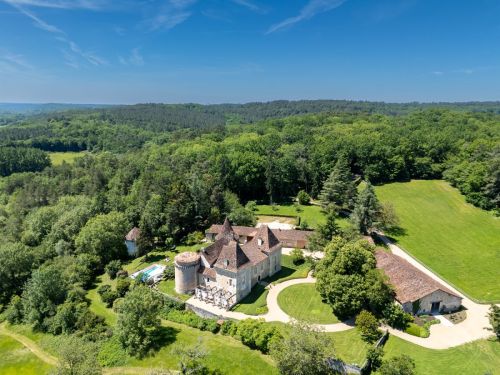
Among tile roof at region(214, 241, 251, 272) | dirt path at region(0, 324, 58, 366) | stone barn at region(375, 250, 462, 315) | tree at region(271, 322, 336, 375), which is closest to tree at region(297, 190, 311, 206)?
tile roof at region(214, 241, 251, 272)

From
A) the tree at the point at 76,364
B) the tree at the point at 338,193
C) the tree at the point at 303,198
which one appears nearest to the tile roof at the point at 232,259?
the tree at the point at 76,364

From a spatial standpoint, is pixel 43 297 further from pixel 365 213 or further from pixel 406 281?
pixel 365 213

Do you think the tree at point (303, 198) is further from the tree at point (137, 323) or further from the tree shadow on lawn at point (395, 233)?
the tree at point (137, 323)

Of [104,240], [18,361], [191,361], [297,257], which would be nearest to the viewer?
[191,361]

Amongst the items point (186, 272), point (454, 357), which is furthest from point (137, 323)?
point (454, 357)

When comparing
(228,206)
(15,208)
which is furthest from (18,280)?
(15,208)

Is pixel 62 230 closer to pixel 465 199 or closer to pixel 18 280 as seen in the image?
pixel 18 280
